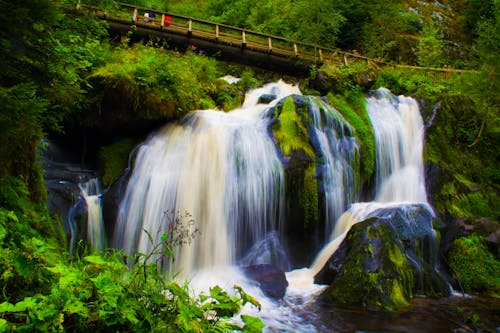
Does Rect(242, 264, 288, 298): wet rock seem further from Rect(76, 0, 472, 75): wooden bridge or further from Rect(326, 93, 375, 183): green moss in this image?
Rect(76, 0, 472, 75): wooden bridge

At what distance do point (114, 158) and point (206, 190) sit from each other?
2129mm

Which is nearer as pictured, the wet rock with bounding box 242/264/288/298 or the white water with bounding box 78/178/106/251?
the wet rock with bounding box 242/264/288/298

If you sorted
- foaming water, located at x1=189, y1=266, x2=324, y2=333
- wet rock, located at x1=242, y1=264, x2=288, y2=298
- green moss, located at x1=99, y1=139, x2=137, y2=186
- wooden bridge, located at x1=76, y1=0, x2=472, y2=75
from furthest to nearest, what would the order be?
wooden bridge, located at x1=76, y1=0, x2=472, y2=75
green moss, located at x1=99, y1=139, x2=137, y2=186
wet rock, located at x1=242, y1=264, x2=288, y2=298
foaming water, located at x1=189, y1=266, x2=324, y2=333

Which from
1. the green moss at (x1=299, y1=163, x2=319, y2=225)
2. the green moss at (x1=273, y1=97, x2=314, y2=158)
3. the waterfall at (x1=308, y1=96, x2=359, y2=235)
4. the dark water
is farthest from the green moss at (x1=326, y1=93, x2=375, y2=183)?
→ the dark water

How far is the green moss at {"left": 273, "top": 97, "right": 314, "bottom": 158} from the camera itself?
816 centimetres

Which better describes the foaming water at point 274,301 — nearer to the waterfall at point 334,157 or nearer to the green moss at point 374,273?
the green moss at point 374,273

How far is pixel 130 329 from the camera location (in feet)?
7.22

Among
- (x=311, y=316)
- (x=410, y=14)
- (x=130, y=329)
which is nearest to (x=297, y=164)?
(x=311, y=316)

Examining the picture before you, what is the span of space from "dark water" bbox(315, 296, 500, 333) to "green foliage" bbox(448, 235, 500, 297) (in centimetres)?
87

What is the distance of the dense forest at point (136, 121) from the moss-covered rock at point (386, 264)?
85cm

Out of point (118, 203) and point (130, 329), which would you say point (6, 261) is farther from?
point (118, 203)

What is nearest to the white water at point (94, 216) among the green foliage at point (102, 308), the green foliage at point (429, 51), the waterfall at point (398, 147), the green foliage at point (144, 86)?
the green foliage at point (144, 86)

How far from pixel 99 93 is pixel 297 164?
172 inches

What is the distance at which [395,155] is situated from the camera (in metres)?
9.91
